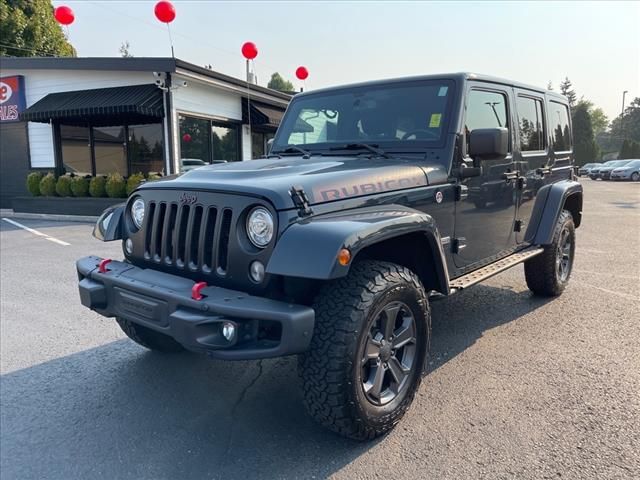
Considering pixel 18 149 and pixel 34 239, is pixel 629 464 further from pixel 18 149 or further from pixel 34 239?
pixel 18 149

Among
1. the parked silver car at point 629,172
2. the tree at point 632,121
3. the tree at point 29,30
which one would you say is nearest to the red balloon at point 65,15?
the tree at point 29,30

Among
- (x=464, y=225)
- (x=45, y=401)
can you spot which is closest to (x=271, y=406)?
(x=45, y=401)

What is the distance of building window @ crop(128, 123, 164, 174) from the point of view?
13133mm

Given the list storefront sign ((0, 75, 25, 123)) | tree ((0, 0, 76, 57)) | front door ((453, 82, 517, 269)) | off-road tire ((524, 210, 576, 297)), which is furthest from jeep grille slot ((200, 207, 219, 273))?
tree ((0, 0, 76, 57))

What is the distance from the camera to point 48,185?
1299cm

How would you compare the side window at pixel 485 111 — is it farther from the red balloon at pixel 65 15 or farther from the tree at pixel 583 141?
the tree at pixel 583 141

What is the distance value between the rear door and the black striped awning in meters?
9.31

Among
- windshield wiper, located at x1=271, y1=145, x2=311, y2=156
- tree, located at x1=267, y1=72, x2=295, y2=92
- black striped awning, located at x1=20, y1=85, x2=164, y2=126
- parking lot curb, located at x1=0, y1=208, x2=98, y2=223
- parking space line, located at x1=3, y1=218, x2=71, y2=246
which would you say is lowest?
parking space line, located at x1=3, y1=218, x2=71, y2=246

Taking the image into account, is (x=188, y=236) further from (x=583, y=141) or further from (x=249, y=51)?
(x=583, y=141)

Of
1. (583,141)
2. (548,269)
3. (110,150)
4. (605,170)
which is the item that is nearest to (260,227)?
(548,269)

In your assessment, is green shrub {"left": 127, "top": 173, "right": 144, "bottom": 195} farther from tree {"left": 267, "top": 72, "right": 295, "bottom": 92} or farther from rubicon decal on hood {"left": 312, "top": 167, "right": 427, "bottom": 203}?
tree {"left": 267, "top": 72, "right": 295, "bottom": 92}

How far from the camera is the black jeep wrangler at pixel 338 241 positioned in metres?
2.33

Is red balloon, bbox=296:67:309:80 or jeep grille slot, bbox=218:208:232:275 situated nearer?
jeep grille slot, bbox=218:208:232:275

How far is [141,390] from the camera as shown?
10.7ft
